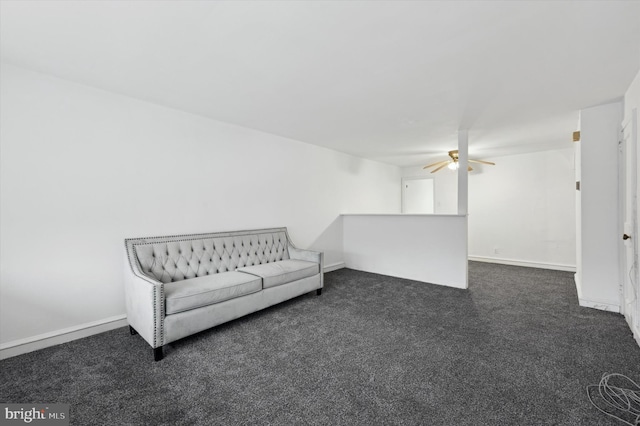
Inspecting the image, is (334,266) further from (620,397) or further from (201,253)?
(620,397)

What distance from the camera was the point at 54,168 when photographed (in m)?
2.44

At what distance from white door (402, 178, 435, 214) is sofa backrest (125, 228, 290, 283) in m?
4.77

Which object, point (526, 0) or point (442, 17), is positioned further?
point (442, 17)

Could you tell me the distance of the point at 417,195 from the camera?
7645 millimetres

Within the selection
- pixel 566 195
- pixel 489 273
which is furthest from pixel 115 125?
pixel 566 195

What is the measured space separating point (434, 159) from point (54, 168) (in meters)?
6.54

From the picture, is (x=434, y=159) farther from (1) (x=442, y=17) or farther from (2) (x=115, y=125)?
(2) (x=115, y=125)

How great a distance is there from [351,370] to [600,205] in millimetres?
3485

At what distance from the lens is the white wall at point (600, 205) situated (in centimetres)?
307

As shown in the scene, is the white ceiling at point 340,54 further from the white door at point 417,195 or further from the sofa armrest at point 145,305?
the white door at point 417,195

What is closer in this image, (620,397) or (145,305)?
(620,397)

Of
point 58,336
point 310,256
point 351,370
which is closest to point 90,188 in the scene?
point 58,336
